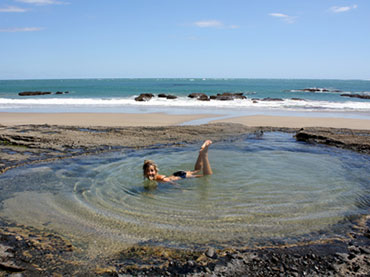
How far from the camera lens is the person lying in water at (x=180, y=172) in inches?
263

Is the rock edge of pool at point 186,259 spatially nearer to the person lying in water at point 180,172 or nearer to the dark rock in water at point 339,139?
the person lying in water at point 180,172

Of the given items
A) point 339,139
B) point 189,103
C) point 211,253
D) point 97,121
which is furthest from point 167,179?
point 189,103

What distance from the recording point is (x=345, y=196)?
19.2ft

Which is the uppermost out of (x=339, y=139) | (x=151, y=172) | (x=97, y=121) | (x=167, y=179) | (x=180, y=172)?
(x=97, y=121)

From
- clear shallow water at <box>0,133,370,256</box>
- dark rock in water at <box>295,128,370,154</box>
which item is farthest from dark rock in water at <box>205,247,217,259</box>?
dark rock in water at <box>295,128,370,154</box>

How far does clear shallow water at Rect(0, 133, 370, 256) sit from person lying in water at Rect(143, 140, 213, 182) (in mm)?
246

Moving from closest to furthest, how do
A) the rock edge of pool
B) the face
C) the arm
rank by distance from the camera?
the rock edge of pool, the face, the arm

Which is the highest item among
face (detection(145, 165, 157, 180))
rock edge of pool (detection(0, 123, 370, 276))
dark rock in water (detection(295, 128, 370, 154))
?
dark rock in water (detection(295, 128, 370, 154))

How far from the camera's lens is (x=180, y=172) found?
23.4 feet

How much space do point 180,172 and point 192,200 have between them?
1.39 m

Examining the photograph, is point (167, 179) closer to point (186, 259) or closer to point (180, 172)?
point (180, 172)

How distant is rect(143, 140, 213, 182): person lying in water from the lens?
6.68 meters

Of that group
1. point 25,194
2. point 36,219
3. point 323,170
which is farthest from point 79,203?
point 323,170

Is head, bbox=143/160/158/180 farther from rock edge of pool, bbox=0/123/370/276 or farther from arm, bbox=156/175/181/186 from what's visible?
rock edge of pool, bbox=0/123/370/276
